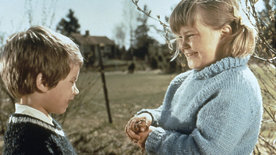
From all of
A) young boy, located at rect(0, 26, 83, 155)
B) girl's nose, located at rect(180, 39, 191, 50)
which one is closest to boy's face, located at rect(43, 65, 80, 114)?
young boy, located at rect(0, 26, 83, 155)

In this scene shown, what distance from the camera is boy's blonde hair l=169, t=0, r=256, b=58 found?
1.30 meters

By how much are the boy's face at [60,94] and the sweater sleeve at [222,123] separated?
657mm

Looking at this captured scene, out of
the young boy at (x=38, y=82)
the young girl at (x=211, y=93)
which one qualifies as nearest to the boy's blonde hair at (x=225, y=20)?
the young girl at (x=211, y=93)

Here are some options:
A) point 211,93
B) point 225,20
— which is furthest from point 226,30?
point 211,93

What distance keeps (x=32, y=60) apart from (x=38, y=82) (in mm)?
120

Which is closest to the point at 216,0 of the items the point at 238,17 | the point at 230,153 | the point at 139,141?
the point at 238,17

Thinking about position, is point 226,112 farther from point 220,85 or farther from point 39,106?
point 39,106

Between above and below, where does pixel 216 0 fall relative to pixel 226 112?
above

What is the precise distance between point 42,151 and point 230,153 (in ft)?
2.81

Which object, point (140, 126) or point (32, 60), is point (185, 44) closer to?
point (140, 126)

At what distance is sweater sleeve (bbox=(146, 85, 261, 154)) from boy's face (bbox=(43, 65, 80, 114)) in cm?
66

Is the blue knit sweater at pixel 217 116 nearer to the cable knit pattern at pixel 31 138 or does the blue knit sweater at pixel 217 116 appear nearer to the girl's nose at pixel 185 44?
the girl's nose at pixel 185 44

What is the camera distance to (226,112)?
3.71 feet

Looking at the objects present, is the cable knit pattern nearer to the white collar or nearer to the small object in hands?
the white collar
